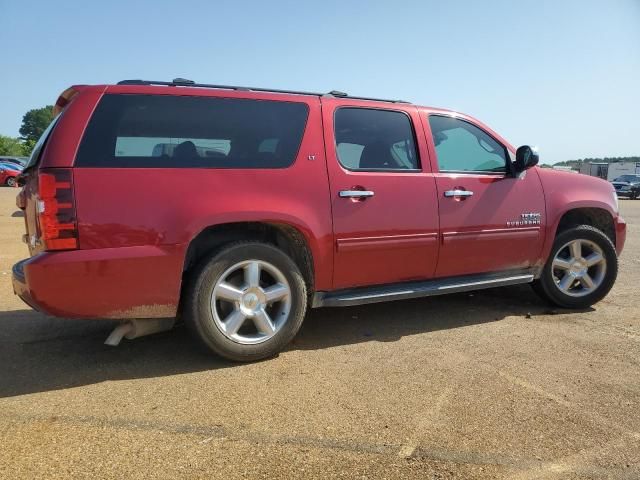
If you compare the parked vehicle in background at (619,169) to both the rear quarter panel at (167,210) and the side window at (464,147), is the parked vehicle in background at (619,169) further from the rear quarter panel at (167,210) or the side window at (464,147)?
the rear quarter panel at (167,210)

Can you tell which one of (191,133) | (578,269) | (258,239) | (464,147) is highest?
(191,133)

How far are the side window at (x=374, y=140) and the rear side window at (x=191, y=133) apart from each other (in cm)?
37

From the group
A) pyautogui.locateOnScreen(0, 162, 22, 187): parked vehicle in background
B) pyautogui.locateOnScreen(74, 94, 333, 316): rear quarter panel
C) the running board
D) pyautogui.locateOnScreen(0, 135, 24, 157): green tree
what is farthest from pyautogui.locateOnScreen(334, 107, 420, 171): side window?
pyautogui.locateOnScreen(0, 135, 24, 157): green tree

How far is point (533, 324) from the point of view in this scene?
441 cm

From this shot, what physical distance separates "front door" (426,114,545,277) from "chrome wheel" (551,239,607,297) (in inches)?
15.7

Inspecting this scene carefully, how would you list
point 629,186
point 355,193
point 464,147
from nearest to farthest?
1. point 355,193
2. point 464,147
3. point 629,186

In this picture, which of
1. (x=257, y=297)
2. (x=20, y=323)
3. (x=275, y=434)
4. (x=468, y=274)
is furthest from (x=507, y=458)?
(x=20, y=323)

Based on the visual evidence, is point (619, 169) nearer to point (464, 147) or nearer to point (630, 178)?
point (630, 178)

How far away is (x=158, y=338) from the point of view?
158 inches

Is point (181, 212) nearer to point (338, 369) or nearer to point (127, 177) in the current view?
point (127, 177)

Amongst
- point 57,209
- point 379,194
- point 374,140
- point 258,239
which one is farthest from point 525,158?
point 57,209

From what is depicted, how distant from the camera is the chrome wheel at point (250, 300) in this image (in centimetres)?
340

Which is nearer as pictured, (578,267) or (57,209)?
(57,209)

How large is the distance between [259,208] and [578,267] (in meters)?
3.31
